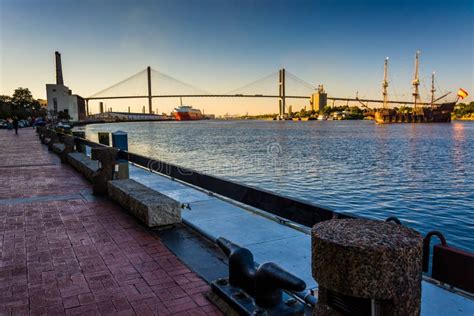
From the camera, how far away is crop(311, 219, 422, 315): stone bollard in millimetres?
1728

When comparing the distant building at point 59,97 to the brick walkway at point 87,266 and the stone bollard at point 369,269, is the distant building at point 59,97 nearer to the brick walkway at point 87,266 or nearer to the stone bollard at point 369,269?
the brick walkway at point 87,266

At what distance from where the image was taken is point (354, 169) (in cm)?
2214

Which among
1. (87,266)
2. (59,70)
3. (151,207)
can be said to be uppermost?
(59,70)

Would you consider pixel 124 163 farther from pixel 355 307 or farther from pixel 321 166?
pixel 321 166

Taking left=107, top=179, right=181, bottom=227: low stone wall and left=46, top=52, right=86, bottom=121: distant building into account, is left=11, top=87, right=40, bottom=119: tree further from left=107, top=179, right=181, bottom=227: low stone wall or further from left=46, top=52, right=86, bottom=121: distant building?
left=107, top=179, right=181, bottom=227: low stone wall

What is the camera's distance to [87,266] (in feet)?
13.7

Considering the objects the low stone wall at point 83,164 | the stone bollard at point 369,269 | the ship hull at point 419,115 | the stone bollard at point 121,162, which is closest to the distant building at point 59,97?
the stone bollard at point 121,162

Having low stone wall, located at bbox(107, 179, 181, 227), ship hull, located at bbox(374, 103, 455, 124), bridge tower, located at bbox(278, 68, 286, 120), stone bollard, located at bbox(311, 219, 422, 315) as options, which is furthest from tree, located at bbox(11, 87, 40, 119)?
ship hull, located at bbox(374, 103, 455, 124)

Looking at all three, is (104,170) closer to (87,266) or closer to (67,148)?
(87,266)

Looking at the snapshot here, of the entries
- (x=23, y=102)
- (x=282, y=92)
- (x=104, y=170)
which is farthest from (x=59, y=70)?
(x=104, y=170)

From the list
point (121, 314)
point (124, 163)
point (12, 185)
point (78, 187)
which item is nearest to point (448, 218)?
point (124, 163)

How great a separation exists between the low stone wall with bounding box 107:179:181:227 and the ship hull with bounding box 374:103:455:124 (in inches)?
5575

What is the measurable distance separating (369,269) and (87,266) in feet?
11.0

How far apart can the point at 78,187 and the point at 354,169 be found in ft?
55.3
